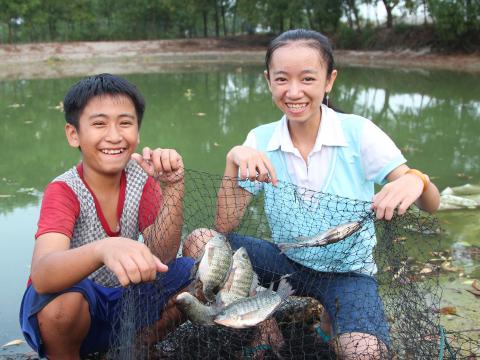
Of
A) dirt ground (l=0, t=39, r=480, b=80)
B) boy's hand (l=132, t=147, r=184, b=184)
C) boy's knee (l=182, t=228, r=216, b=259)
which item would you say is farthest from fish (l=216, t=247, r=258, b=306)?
dirt ground (l=0, t=39, r=480, b=80)

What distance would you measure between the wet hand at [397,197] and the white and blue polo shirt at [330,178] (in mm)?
314

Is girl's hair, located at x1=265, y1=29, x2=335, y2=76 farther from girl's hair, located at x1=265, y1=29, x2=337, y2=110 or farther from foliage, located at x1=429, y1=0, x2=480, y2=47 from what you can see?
foliage, located at x1=429, y1=0, x2=480, y2=47

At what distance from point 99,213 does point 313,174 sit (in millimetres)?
1100

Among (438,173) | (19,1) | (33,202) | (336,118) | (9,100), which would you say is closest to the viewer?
(336,118)

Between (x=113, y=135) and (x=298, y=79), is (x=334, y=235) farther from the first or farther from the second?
(x=113, y=135)

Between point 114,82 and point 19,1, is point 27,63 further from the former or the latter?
point 114,82

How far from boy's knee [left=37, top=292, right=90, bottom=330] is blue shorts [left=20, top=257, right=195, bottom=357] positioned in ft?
0.07

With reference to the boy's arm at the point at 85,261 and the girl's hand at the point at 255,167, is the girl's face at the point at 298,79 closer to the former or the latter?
the girl's hand at the point at 255,167

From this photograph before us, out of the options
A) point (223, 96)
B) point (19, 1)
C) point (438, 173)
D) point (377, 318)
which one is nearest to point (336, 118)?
point (377, 318)

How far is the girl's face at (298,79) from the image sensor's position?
2.64 m

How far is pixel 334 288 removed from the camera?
267cm

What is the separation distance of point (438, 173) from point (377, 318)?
4462 millimetres

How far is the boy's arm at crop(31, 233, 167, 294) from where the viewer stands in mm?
1908

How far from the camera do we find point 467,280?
3.62 metres
